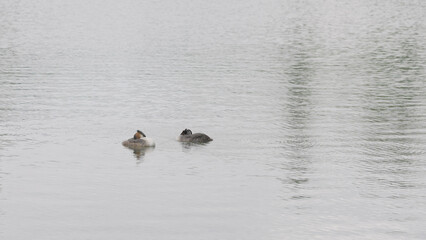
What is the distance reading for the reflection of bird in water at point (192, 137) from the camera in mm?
36469

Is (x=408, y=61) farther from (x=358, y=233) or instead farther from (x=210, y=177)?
(x=358, y=233)

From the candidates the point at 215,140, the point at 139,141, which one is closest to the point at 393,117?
the point at 215,140

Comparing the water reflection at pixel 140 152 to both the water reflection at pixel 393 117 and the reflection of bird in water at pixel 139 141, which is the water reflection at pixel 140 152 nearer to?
the reflection of bird in water at pixel 139 141

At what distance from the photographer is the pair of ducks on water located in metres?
35.9

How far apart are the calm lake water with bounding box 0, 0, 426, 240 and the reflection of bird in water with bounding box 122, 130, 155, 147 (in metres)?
0.39

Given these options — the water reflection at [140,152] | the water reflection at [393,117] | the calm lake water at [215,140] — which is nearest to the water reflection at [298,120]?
the calm lake water at [215,140]

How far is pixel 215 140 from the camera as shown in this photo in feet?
124

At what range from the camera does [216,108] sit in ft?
153

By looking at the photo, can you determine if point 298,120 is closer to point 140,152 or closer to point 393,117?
point 393,117

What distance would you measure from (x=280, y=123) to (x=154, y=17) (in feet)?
280

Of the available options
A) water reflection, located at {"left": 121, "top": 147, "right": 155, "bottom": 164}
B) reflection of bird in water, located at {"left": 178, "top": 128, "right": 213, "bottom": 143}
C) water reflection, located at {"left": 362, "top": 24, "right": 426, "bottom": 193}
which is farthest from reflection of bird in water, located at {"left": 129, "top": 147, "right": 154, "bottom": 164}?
water reflection, located at {"left": 362, "top": 24, "right": 426, "bottom": 193}

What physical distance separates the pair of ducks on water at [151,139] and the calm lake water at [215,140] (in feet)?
1.47

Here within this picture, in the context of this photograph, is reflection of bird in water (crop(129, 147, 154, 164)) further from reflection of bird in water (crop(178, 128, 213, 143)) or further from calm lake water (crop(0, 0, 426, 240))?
reflection of bird in water (crop(178, 128, 213, 143))

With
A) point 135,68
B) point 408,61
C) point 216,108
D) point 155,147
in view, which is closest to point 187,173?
point 155,147
